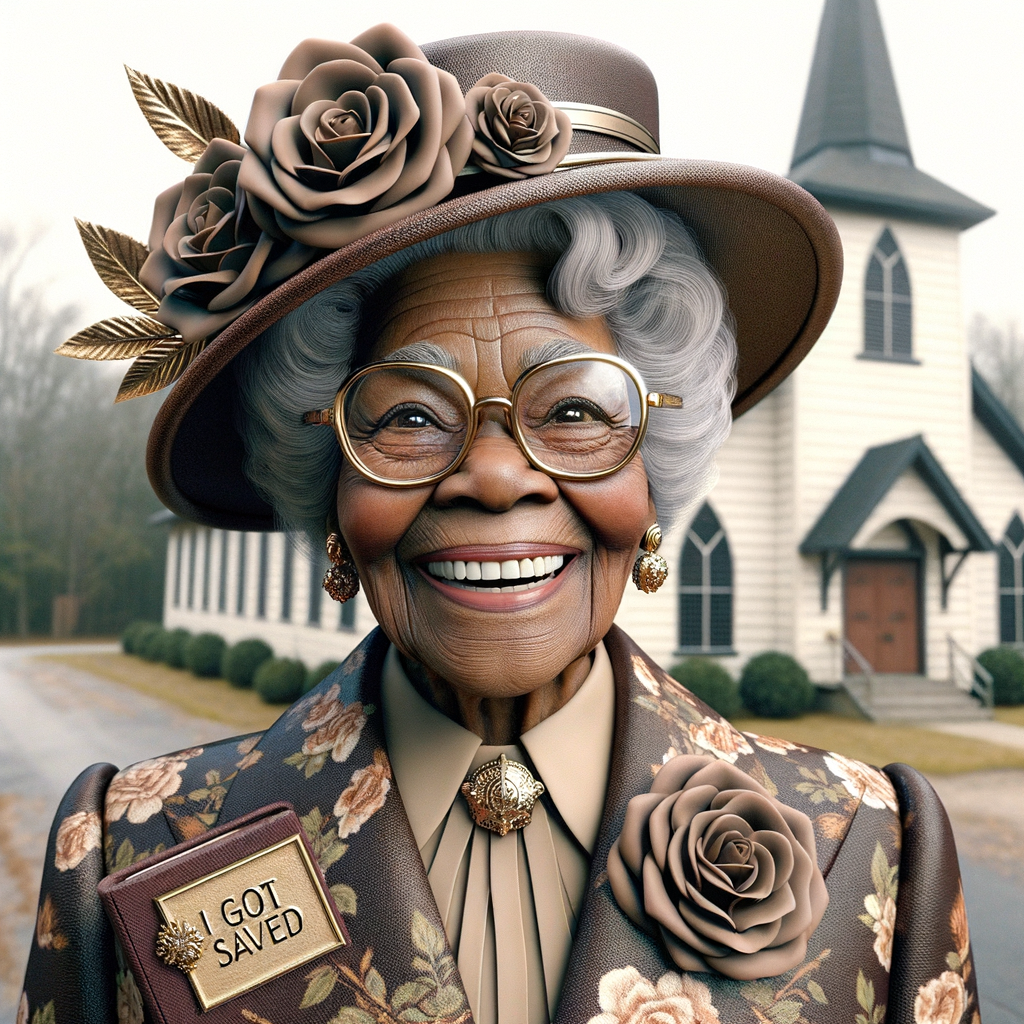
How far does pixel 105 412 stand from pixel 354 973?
1336 inches

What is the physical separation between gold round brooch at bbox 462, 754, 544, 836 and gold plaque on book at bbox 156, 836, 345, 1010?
283 mm

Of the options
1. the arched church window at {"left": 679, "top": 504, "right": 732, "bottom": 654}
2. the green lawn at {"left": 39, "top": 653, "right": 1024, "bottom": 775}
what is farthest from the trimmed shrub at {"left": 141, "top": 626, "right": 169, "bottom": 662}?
the arched church window at {"left": 679, "top": 504, "right": 732, "bottom": 654}

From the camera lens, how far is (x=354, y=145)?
48.1 inches

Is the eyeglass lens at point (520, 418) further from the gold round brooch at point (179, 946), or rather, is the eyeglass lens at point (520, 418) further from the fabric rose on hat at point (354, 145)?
the gold round brooch at point (179, 946)

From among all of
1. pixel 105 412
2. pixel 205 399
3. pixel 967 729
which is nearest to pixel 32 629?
pixel 105 412

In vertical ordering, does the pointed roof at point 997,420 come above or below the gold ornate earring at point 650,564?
above

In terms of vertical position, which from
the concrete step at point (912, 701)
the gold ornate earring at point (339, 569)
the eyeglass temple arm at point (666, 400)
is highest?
the eyeglass temple arm at point (666, 400)

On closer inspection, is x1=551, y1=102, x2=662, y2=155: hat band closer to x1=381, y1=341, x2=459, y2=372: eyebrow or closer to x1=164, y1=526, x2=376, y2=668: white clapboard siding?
x1=381, y1=341, x2=459, y2=372: eyebrow

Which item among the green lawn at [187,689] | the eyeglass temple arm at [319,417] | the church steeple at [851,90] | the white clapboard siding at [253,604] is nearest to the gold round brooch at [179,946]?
the eyeglass temple arm at [319,417]

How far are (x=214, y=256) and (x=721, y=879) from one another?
1246mm

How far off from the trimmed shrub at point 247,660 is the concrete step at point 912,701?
10500mm

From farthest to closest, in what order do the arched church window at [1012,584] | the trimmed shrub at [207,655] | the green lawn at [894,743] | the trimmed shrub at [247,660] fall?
the trimmed shrub at [207,655], the trimmed shrub at [247,660], the arched church window at [1012,584], the green lawn at [894,743]

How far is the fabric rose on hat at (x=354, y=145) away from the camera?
1.21 metres

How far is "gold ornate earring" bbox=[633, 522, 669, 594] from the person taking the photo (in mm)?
1499
